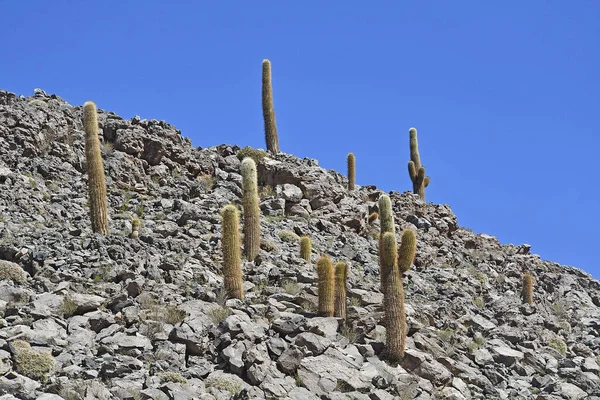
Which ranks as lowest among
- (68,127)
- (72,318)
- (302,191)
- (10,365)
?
(10,365)

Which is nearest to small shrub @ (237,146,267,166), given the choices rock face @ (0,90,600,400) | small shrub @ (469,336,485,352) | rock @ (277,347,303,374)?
rock face @ (0,90,600,400)

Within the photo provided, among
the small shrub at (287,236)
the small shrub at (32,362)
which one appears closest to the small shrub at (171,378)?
the small shrub at (32,362)

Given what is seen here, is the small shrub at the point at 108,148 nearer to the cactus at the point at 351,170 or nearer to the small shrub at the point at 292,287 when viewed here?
the cactus at the point at 351,170

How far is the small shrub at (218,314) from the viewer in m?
17.0

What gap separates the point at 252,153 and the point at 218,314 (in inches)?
581

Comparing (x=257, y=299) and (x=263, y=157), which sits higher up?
(x=263, y=157)

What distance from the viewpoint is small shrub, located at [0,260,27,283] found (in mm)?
17516

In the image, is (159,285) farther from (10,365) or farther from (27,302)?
(10,365)

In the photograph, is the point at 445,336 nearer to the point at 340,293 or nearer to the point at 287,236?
the point at 340,293

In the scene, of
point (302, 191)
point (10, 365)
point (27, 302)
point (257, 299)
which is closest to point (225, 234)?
point (257, 299)

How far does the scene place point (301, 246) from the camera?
23047 mm

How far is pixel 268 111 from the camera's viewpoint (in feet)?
107

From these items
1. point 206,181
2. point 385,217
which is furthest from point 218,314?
point 206,181

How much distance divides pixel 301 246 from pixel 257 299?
4.41 meters
